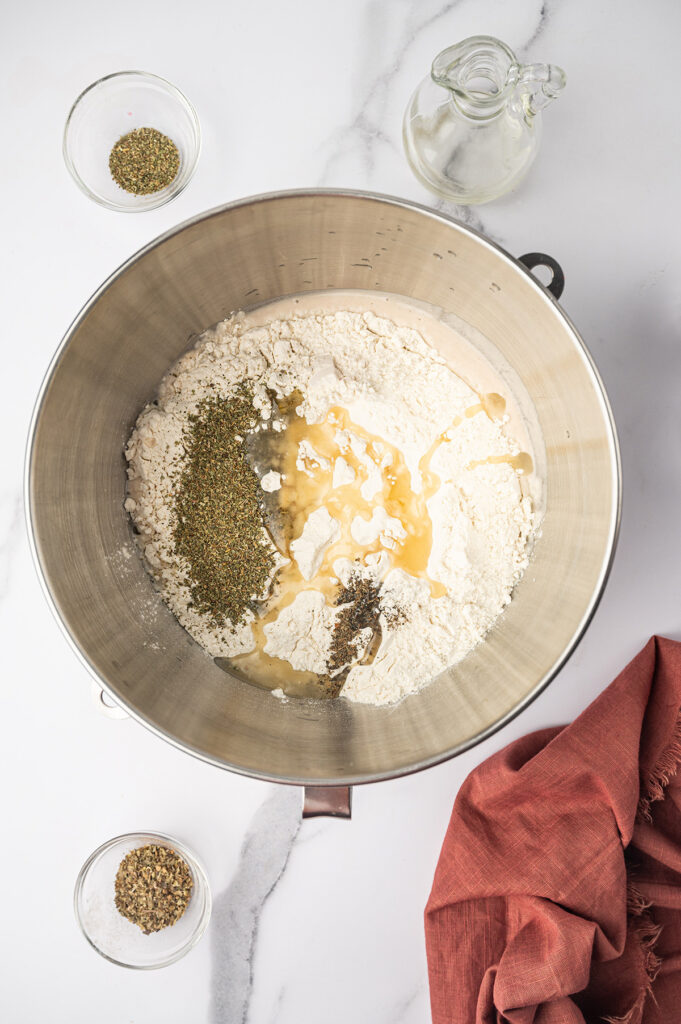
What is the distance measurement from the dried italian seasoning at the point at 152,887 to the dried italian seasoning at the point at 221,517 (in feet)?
1.65

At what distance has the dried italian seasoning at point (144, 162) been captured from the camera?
1406 mm

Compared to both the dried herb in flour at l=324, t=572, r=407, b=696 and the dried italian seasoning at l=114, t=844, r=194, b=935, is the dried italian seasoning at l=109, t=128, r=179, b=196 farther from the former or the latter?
the dried italian seasoning at l=114, t=844, r=194, b=935

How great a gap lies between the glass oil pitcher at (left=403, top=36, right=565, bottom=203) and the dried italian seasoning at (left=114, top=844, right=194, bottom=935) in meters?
1.44

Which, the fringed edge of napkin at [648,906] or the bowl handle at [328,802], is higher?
the bowl handle at [328,802]

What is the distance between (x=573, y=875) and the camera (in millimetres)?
1352

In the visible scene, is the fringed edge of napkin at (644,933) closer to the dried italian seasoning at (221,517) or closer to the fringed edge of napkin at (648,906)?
the fringed edge of napkin at (648,906)

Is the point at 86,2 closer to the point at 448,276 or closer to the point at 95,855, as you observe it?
the point at 448,276

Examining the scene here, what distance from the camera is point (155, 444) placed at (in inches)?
54.7

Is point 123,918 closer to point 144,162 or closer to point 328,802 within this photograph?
point 328,802

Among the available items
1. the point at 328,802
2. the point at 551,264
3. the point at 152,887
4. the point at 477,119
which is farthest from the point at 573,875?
the point at 477,119

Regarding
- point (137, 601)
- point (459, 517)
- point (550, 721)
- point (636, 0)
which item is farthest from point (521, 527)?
point (636, 0)

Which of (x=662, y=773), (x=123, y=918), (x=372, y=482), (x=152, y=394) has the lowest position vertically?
(x=662, y=773)

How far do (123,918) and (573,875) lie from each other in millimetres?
918

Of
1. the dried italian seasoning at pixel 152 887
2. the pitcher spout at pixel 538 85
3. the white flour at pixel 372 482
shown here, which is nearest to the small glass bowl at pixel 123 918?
the dried italian seasoning at pixel 152 887
